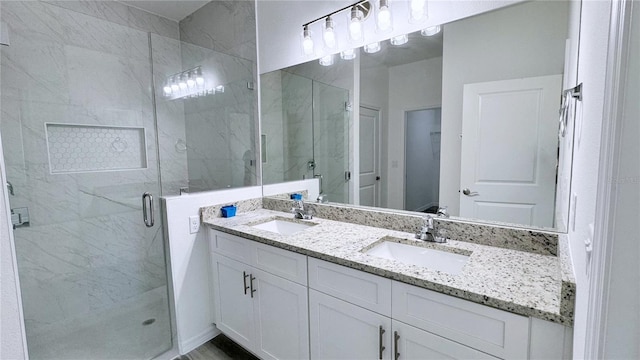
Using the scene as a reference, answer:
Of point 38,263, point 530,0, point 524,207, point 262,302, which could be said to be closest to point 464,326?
point 524,207

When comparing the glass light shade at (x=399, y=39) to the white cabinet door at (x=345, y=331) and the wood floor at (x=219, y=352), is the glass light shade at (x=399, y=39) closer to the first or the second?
the white cabinet door at (x=345, y=331)

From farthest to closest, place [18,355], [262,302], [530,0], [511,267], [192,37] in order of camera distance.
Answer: [192,37] < [262,302] < [530,0] < [511,267] < [18,355]

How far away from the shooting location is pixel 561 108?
1.23 m

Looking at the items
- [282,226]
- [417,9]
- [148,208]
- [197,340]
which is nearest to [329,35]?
[417,9]

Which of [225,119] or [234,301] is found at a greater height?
[225,119]

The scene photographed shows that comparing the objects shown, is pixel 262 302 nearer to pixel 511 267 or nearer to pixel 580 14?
pixel 511 267

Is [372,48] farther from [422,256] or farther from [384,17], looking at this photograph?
[422,256]

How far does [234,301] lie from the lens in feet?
6.18

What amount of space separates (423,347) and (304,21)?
2177 millimetres

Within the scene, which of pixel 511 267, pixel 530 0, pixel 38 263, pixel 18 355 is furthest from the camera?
pixel 38 263

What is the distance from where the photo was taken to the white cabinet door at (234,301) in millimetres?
1782

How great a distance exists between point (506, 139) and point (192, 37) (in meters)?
2.99

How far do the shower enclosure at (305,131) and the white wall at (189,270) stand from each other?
588 millimetres

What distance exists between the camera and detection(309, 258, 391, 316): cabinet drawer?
1171 millimetres
